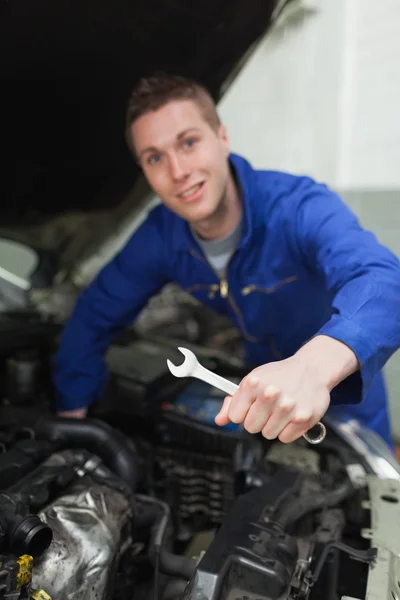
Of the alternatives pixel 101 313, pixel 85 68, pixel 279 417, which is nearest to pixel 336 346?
pixel 279 417

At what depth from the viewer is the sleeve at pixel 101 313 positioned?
122 cm

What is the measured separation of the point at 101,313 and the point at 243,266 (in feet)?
1.42

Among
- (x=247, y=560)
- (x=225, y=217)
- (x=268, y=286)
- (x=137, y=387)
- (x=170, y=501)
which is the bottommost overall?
(x=170, y=501)

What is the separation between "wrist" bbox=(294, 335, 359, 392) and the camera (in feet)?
1.70

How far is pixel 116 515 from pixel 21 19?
1.03 meters

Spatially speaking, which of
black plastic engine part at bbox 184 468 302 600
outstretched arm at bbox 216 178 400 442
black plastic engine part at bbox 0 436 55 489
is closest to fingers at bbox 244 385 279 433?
outstretched arm at bbox 216 178 400 442

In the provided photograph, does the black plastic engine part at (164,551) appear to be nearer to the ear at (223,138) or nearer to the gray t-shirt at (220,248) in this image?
the gray t-shirt at (220,248)

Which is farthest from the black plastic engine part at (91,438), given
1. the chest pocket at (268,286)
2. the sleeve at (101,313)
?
the chest pocket at (268,286)

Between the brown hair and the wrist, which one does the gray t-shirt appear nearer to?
the brown hair

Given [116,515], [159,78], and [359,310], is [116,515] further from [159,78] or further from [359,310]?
[159,78]

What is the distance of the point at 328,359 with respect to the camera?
21.2 inches

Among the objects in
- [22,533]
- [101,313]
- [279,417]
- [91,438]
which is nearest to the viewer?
[279,417]

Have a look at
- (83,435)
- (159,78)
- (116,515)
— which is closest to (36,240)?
(159,78)

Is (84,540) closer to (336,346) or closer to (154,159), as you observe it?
(336,346)
